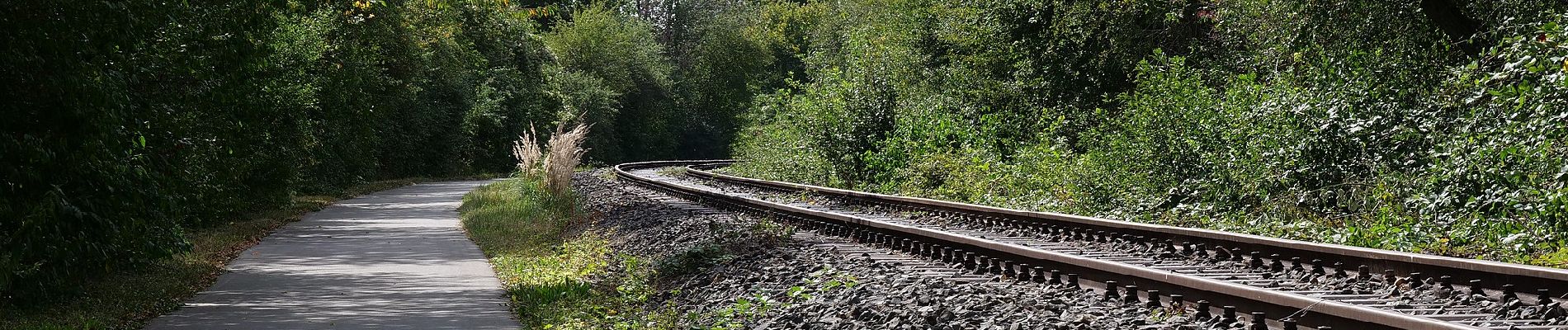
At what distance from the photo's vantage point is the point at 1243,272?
941 centimetres

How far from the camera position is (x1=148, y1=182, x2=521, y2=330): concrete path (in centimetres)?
939

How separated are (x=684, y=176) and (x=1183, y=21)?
805 inches

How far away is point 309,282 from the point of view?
12000 mm

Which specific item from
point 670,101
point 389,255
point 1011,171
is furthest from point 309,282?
point 670,101

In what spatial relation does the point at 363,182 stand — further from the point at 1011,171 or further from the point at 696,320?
the point at 696,320

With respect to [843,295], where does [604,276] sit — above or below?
below

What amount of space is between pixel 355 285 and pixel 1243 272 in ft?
24.7

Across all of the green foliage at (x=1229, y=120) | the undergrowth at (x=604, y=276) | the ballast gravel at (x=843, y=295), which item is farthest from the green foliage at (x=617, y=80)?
the ballast gravel at (x=843, y=295)

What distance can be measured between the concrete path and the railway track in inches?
149

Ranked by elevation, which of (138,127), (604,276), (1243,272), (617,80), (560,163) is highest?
(617,80)

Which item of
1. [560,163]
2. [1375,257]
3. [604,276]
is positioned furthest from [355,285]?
[560,163]

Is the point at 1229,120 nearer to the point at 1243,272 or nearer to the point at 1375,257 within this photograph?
the point at 1243,272

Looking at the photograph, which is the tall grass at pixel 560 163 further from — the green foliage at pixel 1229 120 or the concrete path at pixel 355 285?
the green foliage at pixel 1229 120

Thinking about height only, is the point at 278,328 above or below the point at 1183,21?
below
